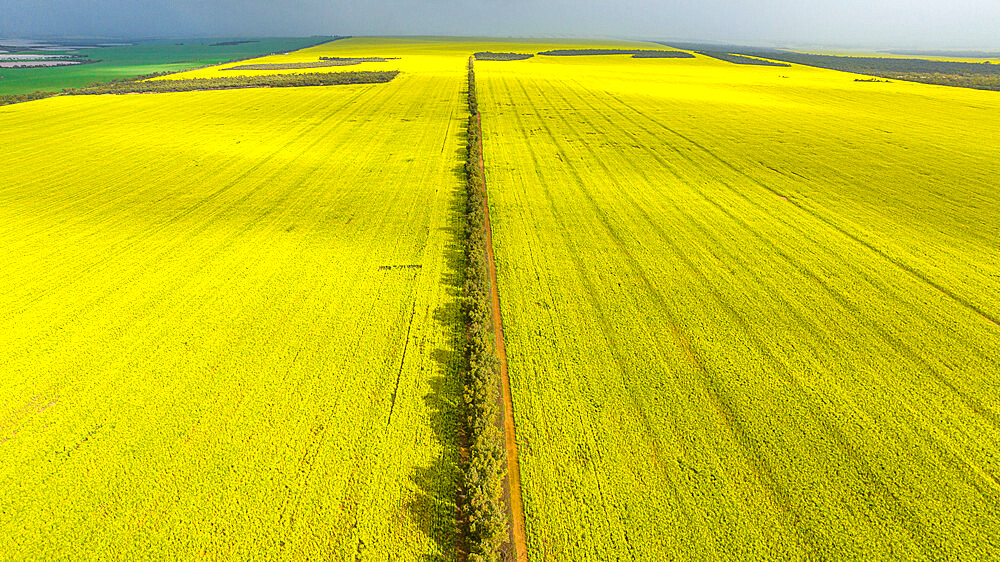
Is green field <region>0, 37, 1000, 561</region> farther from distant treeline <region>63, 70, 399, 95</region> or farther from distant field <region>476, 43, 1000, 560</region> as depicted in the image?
distant treeline <region>63, 70, 399, 95</region>

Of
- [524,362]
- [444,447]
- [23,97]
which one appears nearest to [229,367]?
[444,447]

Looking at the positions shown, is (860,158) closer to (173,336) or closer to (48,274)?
(173,336)

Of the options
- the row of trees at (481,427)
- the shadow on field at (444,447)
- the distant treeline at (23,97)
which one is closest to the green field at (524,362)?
the shadow on field at (444,447)

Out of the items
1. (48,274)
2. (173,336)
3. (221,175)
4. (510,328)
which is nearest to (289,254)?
(173,336)

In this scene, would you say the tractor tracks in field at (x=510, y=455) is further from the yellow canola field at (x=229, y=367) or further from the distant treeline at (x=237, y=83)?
the distant treeline at (x=237, y=83)

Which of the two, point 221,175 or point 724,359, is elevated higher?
point 221,175

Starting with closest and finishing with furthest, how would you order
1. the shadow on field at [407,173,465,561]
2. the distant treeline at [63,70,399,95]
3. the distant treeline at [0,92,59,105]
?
1. the shadow on field at [407,173,465,561]
2. the distant treeline at [0,92,59,105]
3. the distant treeline at [63,70,399,95]

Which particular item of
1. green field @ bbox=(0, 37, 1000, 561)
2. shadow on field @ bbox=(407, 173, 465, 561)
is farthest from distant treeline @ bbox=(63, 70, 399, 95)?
shadow on field @ bbox=(407, 173, 465, 561)

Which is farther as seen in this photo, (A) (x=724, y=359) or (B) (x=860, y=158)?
(B) (x=860, y=158)
